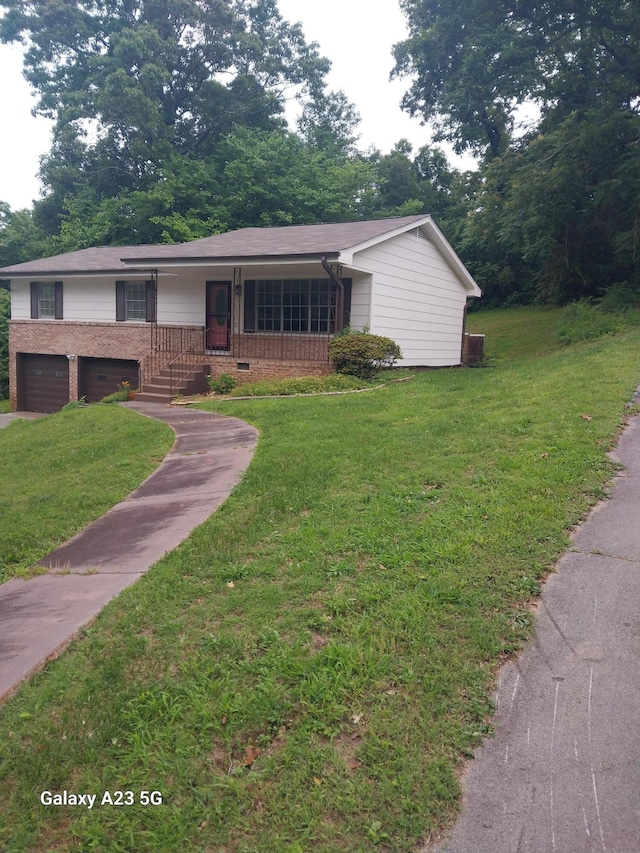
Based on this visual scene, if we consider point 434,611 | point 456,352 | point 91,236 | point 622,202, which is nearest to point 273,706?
point 434,611

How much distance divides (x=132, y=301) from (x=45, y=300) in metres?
3.83

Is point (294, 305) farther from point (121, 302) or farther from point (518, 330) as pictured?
point (518, 330)

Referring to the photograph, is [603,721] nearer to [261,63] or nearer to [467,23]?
[467,23]

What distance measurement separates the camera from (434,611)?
3703mm

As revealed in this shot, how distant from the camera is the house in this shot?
51.8 feet

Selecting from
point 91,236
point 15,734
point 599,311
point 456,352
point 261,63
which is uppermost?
point 261,63

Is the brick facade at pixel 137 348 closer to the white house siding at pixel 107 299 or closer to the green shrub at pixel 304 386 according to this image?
the white house siding at pixel 107 299

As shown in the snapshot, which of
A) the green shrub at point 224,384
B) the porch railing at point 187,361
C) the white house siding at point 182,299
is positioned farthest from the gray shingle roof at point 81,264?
the green shrub at point 224,384

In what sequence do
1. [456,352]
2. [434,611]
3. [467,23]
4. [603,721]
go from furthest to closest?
[467,23] → [456,352] → [434,611] → [603,721]

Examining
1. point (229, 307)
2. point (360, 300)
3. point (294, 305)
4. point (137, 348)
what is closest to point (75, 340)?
point (137, 348)

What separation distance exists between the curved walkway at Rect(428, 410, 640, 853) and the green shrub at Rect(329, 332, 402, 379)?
10.4 m

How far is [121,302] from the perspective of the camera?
64.5ft

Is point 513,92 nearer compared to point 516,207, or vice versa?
point 516,207

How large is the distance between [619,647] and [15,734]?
3.10 metres
